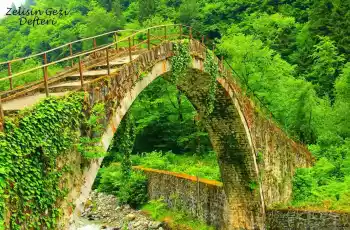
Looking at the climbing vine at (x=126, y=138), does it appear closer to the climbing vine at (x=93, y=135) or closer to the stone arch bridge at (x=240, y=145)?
the climbing vine at (x=93, y=135)

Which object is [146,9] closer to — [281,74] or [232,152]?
[281,74]

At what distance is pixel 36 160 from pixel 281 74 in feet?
57.1

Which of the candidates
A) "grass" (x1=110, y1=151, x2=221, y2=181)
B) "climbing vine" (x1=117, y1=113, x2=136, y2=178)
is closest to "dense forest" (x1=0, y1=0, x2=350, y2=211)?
"grass" (x1=110, y1=151, x2=221, y2=181)

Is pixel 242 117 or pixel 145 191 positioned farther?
pixel 145 191

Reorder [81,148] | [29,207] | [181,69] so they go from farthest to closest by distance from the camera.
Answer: [181,69], [81,148], [29,207]

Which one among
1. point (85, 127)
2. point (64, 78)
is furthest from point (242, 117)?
point (85, 127)

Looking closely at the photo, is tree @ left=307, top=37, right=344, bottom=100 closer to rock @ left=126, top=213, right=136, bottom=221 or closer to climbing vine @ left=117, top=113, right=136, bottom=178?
rock @ left=126, top=213, right=136, bottom=221

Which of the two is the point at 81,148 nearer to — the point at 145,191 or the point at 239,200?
the point at 239,200

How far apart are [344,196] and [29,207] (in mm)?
11034

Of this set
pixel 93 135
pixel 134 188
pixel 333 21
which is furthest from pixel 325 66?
pixel 93 135

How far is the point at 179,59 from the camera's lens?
10.4m

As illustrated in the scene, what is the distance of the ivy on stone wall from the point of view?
16.4ft

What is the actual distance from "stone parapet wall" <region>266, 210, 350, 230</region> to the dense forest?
0.50 meters

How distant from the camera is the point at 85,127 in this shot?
6.59 meters
